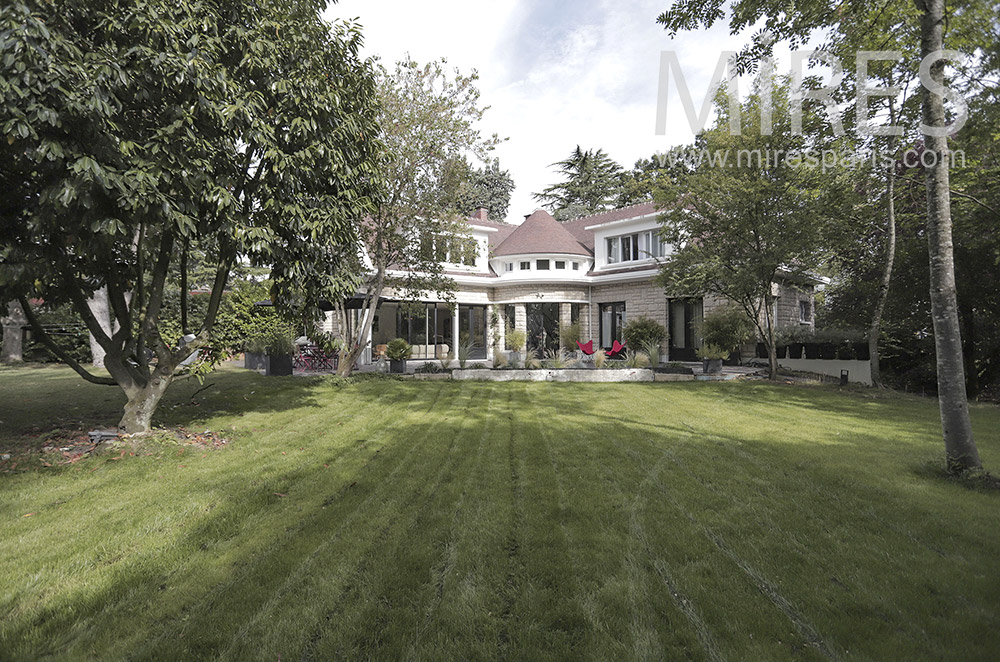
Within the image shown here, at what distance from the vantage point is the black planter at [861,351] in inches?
569

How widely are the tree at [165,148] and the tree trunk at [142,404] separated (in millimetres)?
18

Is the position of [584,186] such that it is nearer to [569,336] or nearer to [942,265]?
[569,336]

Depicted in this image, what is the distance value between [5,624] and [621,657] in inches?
121

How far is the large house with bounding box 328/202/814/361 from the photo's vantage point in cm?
2034

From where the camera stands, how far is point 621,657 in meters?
2.12

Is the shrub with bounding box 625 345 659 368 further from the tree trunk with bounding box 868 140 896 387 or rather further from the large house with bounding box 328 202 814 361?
the tree trunk with bounding box 868 140 896 387

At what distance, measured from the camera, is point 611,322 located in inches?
822

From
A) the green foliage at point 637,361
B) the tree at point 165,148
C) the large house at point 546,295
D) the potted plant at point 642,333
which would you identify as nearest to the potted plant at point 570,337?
the large house at point 546,295

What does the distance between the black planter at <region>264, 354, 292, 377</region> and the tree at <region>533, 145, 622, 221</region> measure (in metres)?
28.3

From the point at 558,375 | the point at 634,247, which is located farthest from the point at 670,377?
the point at 634,247

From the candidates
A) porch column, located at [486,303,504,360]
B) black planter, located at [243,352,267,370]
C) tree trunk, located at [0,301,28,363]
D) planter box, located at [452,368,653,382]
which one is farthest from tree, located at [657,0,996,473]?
tree trunk, located at [0,301,28,363]

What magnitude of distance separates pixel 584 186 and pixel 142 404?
1439 inches

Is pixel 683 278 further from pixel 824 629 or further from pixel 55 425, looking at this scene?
pixel 55 425

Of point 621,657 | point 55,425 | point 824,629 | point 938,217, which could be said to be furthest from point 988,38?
point 55,425
